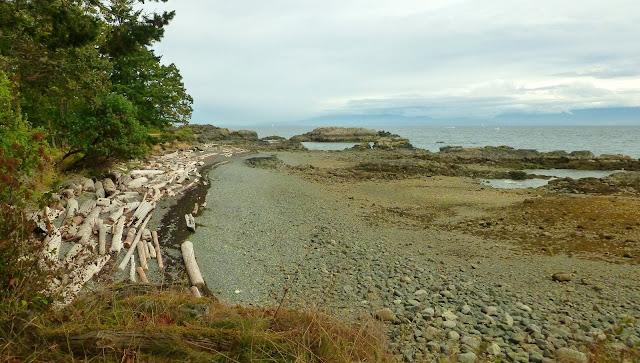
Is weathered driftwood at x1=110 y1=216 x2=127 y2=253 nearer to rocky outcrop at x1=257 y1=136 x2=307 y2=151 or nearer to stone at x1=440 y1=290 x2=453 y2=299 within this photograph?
stone at x1=440 y1=290 x2=453 y2=299

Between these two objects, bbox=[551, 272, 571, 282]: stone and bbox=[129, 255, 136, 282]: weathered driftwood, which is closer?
bbox=[129, 255, 136, 282]: weathered driftwood

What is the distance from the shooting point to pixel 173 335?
396 centimetres

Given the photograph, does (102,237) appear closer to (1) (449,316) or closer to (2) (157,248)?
(2) (157,248)

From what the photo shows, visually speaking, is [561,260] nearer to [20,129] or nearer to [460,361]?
[460,361]

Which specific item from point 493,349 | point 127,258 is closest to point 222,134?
point 127,258

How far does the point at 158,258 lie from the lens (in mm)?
9391

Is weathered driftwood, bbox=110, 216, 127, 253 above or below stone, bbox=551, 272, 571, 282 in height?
above

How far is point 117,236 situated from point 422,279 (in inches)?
308

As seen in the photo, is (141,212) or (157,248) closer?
(157,248)

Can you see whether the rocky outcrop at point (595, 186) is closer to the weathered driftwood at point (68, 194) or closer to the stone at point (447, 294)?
the stone at point (447, 294)

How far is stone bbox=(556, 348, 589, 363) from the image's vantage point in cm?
563

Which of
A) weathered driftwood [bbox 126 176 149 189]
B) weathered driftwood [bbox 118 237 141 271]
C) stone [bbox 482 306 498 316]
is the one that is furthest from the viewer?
weathered driftwood [bbox 126 176 149 189]

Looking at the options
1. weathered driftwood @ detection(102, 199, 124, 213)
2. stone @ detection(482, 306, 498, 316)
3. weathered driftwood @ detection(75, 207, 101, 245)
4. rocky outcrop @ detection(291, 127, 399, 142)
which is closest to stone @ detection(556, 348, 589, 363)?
stone @ detection(482, 306, 498, 316)

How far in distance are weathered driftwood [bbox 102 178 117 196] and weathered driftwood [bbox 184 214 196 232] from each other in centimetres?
308
